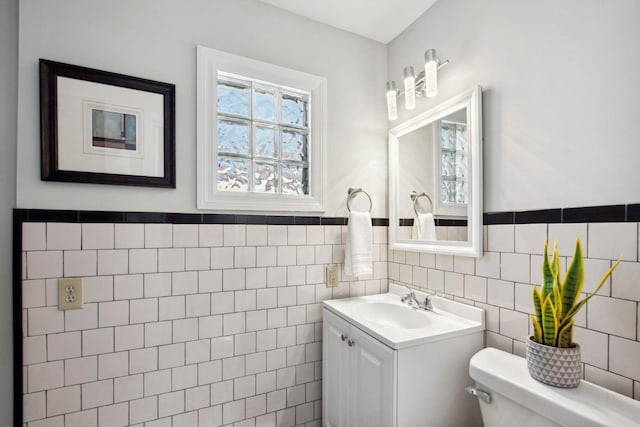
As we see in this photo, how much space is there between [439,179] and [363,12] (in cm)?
108

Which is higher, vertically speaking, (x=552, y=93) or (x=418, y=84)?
(x=418, y=84)

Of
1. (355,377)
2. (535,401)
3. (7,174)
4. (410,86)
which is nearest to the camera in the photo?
(535,401)

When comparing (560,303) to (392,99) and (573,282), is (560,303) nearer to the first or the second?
(573,282)

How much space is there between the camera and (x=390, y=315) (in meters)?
1.72

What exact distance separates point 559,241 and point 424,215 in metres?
0.68

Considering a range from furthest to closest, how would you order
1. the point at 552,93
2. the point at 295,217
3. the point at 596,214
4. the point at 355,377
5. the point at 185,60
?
the point at 295,217, the point at 185,60, the point at 355,377, the point at 552,93, the point at 596,214

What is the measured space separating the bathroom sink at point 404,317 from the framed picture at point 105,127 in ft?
3.70

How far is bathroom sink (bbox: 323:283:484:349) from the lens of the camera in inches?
48.1

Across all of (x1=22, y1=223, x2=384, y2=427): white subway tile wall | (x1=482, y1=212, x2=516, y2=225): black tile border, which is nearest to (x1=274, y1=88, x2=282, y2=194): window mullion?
(x1=22, y1=223, x2=384, y2=427): white subway tile wall

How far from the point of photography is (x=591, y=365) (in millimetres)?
1015

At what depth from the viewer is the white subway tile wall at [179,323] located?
1.26 metres

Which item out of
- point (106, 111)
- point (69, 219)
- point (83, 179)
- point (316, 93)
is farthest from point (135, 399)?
point (316, 93)

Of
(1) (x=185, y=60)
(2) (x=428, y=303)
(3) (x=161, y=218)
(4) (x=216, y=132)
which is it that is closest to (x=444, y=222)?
(2) (x=428, y=303)

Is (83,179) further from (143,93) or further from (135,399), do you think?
(135,399)
